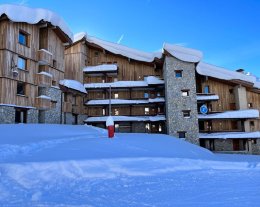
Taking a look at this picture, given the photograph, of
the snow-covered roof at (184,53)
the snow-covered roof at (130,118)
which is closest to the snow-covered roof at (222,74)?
the snow-covered roof at (184,53)

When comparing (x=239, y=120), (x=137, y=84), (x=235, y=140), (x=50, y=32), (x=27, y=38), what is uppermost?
(x=50, y=32)

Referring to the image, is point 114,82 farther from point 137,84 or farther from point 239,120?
point 239,120

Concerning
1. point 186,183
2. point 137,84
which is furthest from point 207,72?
point 186,183

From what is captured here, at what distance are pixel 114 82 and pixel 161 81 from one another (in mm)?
7176

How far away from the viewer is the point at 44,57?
2562 centimetres

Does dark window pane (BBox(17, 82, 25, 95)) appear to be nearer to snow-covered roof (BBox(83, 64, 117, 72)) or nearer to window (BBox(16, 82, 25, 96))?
window (BBox(16, 82, 25, 96))

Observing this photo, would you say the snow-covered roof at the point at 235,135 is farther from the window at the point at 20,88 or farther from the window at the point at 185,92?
the window at the point at 20,88

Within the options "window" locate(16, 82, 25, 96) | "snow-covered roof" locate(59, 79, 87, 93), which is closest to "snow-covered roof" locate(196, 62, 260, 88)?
"snow-covered roof" locate(59, 79, 87, 93)

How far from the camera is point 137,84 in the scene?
34125 mm

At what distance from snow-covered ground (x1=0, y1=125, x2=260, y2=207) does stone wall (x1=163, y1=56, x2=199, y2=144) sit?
19194 mm

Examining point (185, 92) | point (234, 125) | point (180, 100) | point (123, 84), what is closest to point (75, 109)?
point (123, 84)

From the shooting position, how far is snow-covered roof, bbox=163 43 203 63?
30612 mm

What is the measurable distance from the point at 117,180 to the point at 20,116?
19008 mm

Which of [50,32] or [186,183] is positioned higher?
[50,32]
